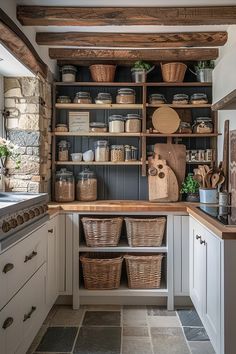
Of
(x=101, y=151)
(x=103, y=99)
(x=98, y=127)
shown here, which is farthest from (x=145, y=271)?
(x=103, y=99)

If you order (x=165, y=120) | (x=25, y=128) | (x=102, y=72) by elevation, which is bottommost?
(x=25, y=128)

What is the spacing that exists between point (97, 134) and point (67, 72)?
71 centimetres

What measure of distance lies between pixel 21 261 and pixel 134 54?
227 cm

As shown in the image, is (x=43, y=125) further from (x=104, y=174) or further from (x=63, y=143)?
(x=104, y=174)

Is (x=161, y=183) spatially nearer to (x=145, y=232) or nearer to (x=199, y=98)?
(x=145, y=232)

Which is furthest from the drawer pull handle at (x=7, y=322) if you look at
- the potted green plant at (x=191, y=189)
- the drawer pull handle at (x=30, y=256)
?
the potted green plant at (x=191, y=189)

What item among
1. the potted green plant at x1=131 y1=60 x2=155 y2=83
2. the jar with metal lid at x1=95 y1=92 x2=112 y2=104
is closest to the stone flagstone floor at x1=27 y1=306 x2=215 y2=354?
the jar with metal lid at x1=95 y1=92 x2=112 y2=104

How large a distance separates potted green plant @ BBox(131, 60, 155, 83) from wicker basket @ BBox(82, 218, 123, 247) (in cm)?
141

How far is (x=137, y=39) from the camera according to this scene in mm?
3121

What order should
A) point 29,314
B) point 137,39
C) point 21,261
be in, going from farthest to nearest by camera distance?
point 137,39
point 29,314
point 21,261

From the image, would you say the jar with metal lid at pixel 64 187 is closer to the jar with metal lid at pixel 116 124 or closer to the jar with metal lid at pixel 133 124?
the jar with metal lid at pixel 116 124

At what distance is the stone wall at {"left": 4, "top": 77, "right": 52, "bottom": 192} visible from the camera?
10.6 feet

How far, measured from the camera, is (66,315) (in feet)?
10.2

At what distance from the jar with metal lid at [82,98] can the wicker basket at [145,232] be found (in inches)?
49.3
